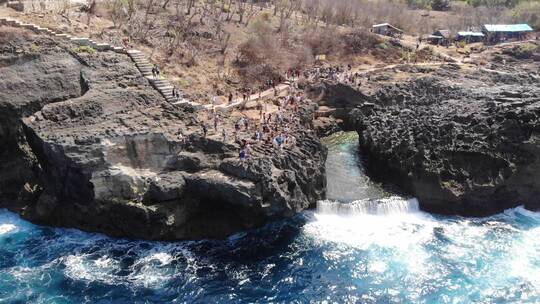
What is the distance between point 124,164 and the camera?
42562 mm

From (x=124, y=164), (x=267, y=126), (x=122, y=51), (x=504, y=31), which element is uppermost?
(x=504, y=31)

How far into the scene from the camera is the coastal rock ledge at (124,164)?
1629 inches

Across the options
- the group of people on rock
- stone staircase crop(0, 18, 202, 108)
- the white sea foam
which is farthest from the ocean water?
stone staircase crop(0, 18, 202, 108)

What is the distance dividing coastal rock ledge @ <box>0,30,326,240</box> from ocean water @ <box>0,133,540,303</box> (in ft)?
6.17

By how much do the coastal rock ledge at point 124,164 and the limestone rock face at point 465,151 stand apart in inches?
371

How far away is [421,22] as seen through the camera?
106 m

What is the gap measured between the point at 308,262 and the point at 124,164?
1788 centimetres

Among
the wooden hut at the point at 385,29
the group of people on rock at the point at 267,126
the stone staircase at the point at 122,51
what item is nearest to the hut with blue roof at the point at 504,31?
the wooden hut at the point at 385,29

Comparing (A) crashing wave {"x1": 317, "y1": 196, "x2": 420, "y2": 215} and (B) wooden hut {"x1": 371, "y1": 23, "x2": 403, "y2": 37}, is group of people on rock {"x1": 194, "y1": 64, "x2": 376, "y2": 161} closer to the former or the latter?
(A) crashing wave {"x1": 317, "y1": 196, "x2": 420, "y2": 215}

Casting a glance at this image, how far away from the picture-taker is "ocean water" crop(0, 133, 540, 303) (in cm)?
3594

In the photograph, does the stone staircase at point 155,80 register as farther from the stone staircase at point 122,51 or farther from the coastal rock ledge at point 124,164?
the coastal rock ledge at point 124,164

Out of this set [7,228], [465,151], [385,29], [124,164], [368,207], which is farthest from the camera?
[385,29]

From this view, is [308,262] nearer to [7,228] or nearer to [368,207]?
[368,207]

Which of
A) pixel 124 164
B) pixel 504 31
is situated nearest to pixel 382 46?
pixel 504 31
